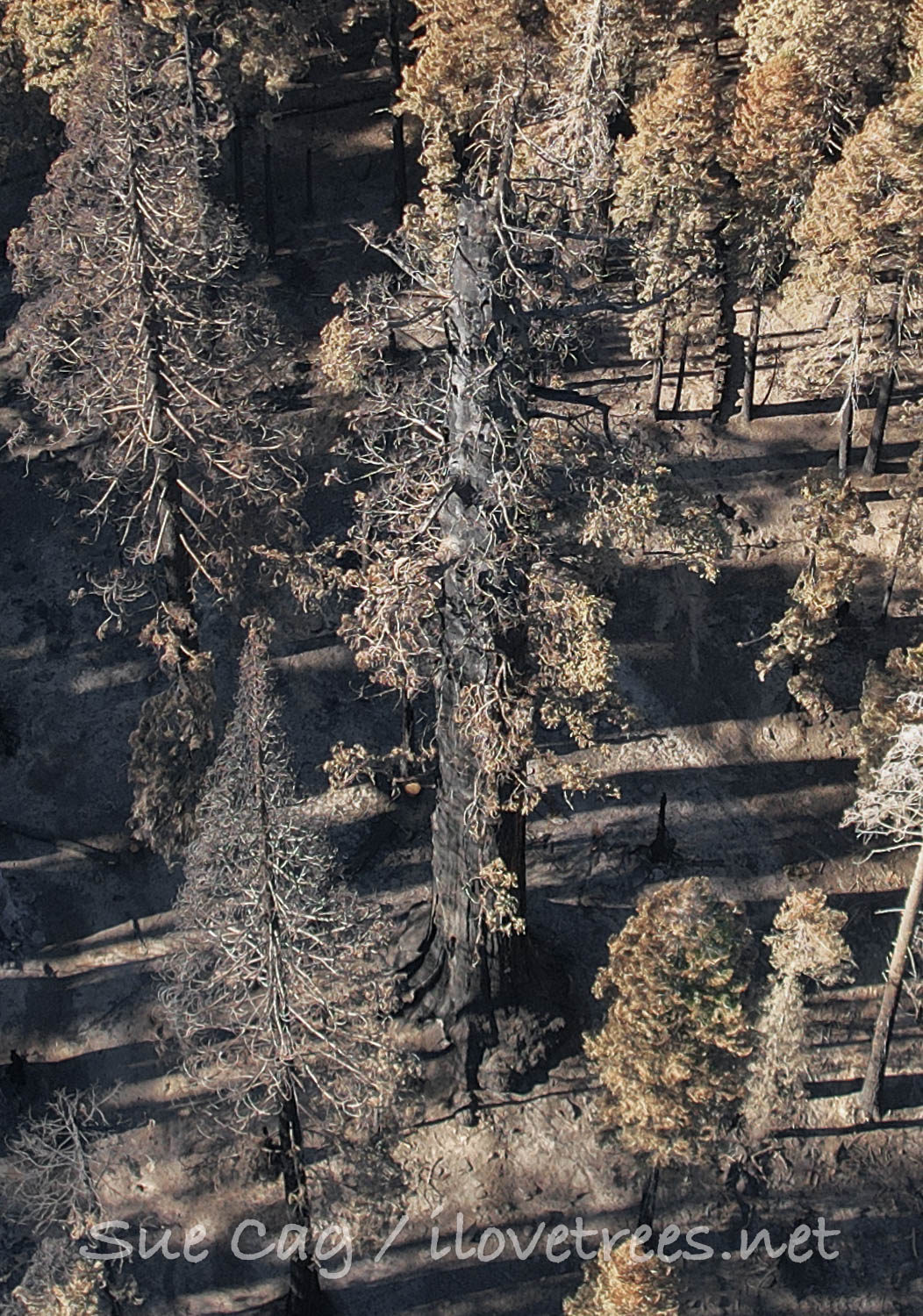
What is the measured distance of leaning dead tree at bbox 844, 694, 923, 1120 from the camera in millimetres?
19406

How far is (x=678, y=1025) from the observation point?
728 inches

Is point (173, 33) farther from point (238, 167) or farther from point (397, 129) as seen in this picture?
point (397, 129)

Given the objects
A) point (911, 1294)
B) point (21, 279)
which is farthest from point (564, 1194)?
point (21, 279)

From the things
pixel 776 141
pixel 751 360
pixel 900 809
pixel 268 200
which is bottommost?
pixel 900 809

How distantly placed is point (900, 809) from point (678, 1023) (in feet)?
15.5

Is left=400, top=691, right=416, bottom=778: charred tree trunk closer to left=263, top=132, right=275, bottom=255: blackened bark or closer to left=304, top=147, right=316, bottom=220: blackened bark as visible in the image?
left=263, top=132, right=275, bottom=255: blackened bark

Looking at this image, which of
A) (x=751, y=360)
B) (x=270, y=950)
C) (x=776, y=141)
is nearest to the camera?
(x=270, y=950)

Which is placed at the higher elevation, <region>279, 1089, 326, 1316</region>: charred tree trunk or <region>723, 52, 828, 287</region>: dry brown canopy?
<region>723, 52, 828, 287</region>: dry brown canopy

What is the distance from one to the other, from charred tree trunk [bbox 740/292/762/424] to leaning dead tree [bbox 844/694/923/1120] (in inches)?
497

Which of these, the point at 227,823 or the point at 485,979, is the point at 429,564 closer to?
the point at 227,823

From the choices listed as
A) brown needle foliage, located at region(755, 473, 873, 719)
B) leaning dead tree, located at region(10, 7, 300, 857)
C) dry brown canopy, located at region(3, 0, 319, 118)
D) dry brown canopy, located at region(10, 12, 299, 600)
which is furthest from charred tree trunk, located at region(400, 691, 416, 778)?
dry brown canopy, located at region(3, 0, 319, 118)

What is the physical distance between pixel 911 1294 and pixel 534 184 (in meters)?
18.6

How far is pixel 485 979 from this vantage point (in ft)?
79.9

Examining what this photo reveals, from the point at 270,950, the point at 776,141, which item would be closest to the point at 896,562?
the point at 776,141
